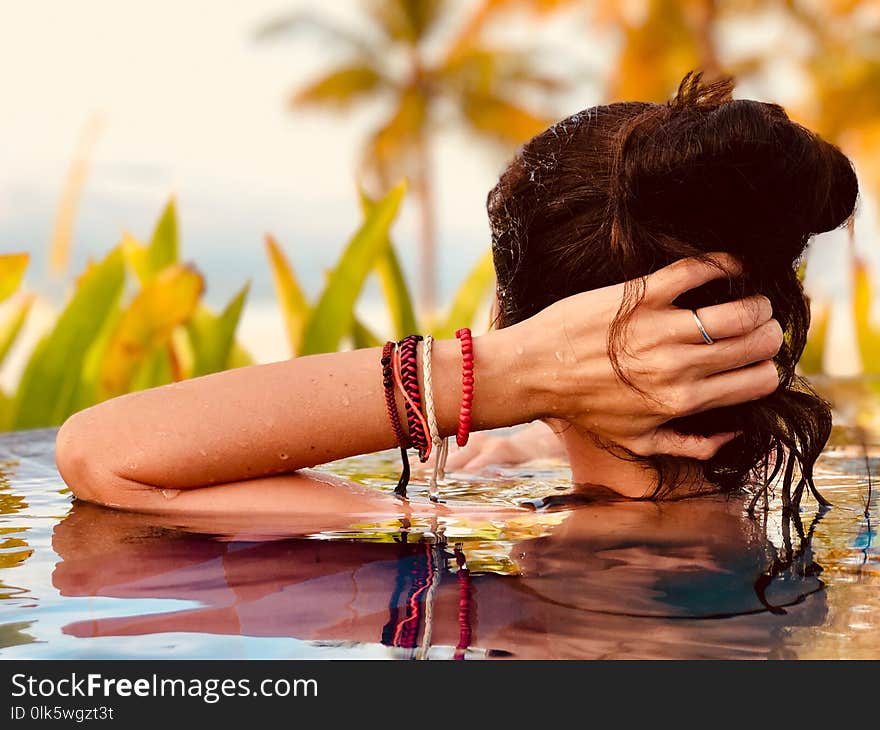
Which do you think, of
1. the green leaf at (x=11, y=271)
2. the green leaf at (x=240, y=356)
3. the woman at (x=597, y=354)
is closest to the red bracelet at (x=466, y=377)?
the woman at (x=597, y=354)

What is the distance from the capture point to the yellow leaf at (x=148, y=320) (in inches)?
120

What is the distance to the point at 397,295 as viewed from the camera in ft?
13.0

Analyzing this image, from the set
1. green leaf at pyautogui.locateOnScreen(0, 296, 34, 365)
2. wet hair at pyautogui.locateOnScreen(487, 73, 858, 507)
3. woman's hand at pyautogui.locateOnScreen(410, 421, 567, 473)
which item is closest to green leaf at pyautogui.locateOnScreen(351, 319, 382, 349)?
green leaf at pyautogui.locateOnScreen(0, 296, 34, 365)

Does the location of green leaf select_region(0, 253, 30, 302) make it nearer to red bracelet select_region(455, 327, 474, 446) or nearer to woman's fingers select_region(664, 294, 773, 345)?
red bracelet select_region(455, 327, 474, 446)

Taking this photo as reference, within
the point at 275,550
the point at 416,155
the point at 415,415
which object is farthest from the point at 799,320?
the point at 416,155

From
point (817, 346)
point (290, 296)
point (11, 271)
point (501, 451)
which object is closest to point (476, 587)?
point (501, 451)

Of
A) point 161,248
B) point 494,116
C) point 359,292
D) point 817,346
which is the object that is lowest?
point 817,346

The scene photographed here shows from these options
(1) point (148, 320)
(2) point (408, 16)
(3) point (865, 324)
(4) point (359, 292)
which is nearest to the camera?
(1) point (148, 320)

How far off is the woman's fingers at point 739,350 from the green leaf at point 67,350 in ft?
7.07

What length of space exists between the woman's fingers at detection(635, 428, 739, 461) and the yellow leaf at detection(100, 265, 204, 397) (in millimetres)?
1791

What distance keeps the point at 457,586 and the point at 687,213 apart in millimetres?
650

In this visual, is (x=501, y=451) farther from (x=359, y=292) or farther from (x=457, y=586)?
(x=359, y=292)

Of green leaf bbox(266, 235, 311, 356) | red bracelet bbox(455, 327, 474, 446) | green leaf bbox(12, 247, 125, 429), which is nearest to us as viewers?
red bracelet bbox(455, 327, 474, 446)

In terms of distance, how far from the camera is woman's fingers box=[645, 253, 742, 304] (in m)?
1.48
